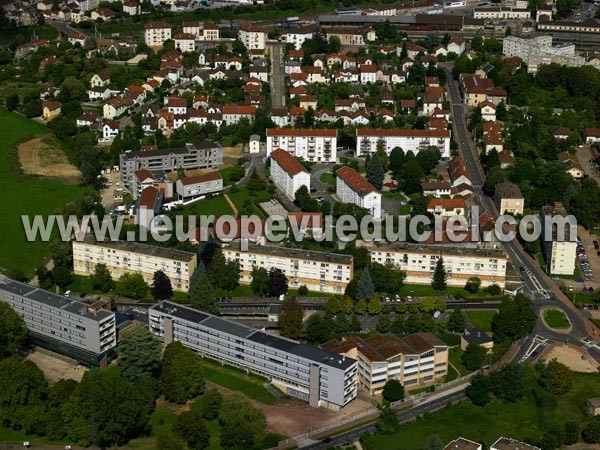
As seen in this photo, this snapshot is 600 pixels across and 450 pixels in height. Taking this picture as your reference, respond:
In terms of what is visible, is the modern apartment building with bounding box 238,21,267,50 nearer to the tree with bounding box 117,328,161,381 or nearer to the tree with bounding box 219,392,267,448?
the tree with bounding box 117,328,161,381

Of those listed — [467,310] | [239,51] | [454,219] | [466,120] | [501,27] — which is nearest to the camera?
[467,310]

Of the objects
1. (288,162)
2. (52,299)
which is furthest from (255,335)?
(288,162)

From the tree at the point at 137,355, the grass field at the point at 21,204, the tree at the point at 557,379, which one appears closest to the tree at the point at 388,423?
the tree at the point at 557,379

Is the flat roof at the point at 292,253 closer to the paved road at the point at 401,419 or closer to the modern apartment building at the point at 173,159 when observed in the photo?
the paved road at the point at 401,419

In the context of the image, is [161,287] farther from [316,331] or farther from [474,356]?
[474,356]

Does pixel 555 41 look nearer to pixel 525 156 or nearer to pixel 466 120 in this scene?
pixel 466 120

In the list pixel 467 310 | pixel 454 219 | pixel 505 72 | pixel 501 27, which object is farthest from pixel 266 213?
pixel 501 27
